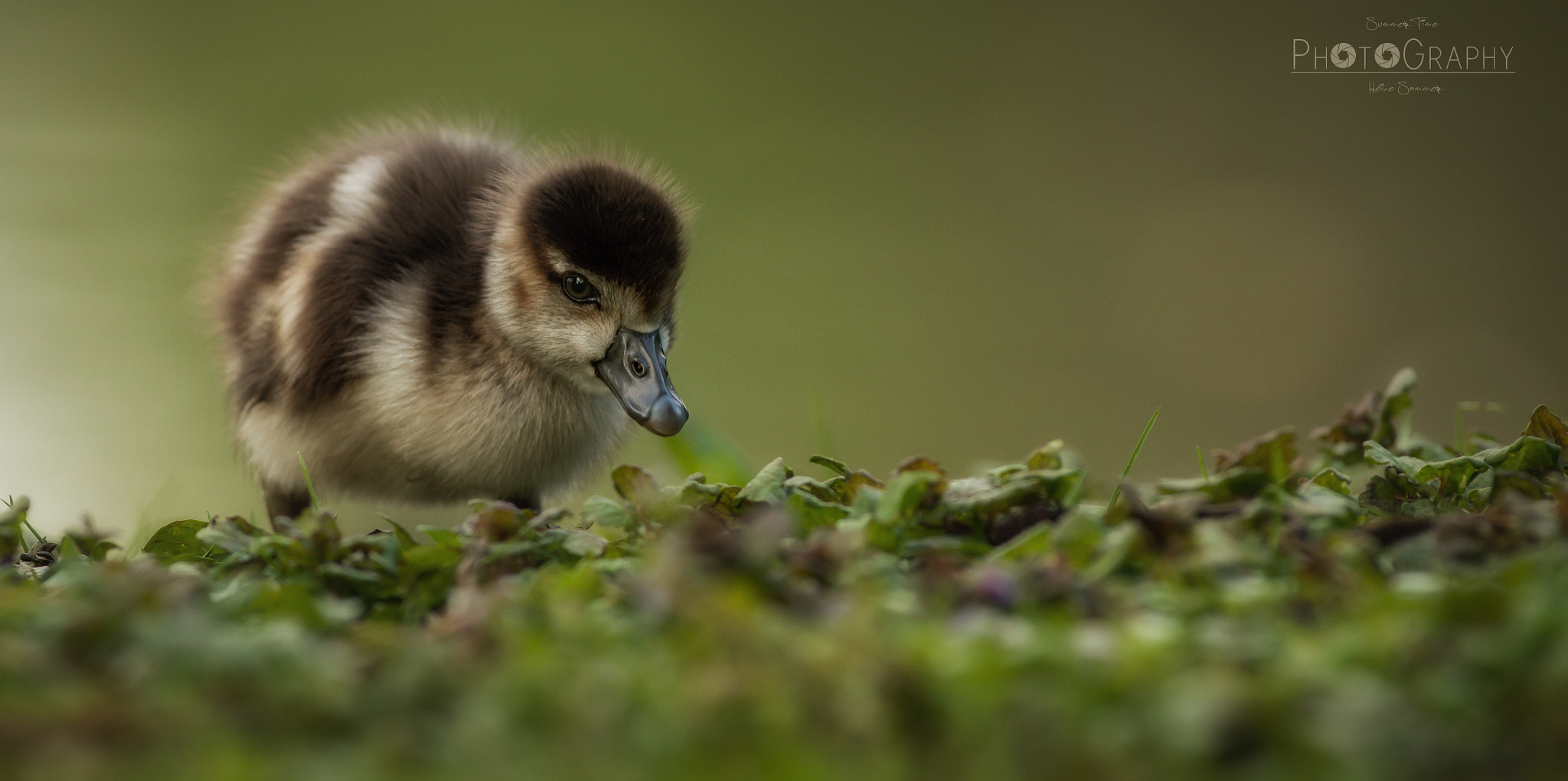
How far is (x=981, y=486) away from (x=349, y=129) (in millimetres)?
2106

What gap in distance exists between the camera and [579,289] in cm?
219

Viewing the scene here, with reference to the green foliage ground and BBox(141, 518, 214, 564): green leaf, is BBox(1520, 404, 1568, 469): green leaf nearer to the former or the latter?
the green foliage ground

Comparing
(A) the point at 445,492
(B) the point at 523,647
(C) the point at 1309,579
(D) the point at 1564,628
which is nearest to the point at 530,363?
(A) the point at 445,492

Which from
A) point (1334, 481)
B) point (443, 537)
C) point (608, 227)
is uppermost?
point (608, 227)

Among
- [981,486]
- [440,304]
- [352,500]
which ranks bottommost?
[352,500]

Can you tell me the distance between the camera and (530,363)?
91.3 inches

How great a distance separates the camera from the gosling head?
2129 millimetres

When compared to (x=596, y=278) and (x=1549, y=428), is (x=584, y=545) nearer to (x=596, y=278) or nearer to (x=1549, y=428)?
(x=596, y=278)

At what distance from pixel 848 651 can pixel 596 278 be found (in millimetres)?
1337

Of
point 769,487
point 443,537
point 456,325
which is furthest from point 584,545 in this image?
point 456,325

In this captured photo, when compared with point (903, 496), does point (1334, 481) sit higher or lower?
lower

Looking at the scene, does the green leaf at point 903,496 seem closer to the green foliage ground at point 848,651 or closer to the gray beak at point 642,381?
the green foliage ground at point 848,651

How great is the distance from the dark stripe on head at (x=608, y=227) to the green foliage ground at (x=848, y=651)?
0.76 metres

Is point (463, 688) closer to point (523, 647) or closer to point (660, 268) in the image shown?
point (523, 647)
